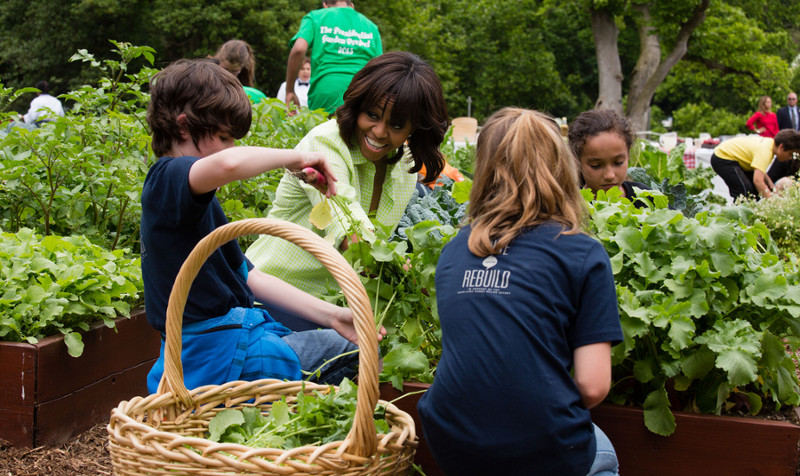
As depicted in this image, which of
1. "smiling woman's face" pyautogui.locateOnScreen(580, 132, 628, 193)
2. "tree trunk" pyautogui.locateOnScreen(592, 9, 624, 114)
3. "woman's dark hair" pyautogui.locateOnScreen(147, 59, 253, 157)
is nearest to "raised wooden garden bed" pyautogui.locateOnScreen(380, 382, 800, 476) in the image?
"woman's dark hair" pyautogui.locateOnScreen(147, 59, 253, 157)

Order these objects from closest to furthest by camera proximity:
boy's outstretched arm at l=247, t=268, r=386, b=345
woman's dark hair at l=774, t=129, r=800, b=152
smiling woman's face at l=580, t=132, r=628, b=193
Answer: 1. boy's outstretched arm at l=247, t=268, r=386, b=345
2. smiling woman's face at l=580, t=132, r=628, b=193
3. woman's dark hair at l=774, t=129, r=800, b=152

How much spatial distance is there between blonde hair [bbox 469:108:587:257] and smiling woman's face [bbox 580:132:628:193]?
5.63 feet

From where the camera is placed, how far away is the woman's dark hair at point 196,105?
2102 millimetres

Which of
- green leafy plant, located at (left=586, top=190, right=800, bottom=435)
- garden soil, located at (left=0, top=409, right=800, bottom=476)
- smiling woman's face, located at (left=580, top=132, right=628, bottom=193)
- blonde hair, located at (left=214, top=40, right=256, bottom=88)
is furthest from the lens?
blonde hair, located at (left=214, top=40, right=256, bottom=88)

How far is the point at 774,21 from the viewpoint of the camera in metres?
34.2

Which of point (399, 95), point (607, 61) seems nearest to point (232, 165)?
point (399, 95)

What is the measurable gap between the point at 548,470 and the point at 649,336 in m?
0.70

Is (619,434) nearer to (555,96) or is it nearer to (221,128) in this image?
(221,128)

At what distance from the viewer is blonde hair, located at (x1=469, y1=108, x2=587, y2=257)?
1.68 meters

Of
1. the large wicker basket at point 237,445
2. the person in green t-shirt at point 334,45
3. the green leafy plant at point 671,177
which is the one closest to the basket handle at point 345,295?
the large wicker basket at point 237,445

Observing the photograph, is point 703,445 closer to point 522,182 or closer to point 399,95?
point 522,182

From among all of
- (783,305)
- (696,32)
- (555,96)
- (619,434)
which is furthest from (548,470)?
(555,96)

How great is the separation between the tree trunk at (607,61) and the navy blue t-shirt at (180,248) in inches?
847

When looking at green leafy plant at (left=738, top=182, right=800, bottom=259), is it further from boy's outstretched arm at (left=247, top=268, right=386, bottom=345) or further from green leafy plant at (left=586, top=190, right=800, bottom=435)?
boy's outstretched arm at (left=247, top=268, right=386, bottom=345)
